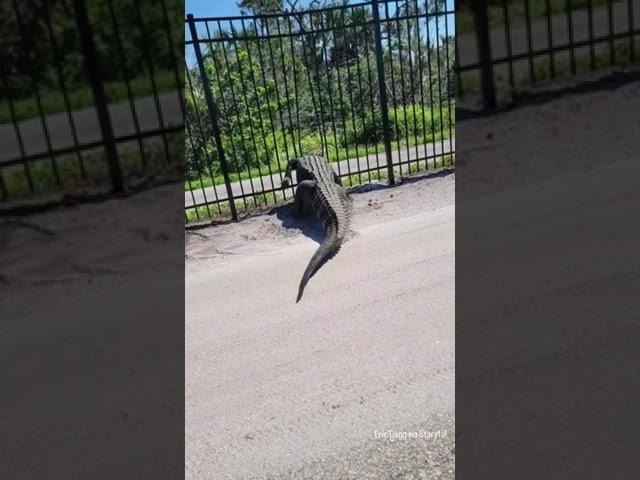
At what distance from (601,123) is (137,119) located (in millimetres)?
5181

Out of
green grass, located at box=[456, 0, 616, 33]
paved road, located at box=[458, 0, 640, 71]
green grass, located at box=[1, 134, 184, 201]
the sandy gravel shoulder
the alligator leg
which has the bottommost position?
the sandy gravel shoulder

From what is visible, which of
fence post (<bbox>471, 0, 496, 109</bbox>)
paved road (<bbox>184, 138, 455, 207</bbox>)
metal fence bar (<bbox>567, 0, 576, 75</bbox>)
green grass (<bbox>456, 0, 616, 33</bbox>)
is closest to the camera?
fence post (<bbox>471, 0, 496, 109</bbox>)

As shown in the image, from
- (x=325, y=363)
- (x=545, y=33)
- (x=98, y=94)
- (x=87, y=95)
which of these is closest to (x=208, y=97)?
(x=98, y=94)

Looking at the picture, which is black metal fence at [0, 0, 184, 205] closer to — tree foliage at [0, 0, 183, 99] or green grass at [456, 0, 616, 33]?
tree foliage at [0, 0, 183, 99]

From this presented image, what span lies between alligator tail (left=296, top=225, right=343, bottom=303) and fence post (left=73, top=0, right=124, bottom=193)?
8.48ft

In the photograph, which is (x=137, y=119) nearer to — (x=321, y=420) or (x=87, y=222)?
(x=87, y=222)

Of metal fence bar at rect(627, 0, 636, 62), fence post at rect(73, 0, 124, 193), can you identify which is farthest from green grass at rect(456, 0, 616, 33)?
fence post at rect(73, 0, 124, 193)

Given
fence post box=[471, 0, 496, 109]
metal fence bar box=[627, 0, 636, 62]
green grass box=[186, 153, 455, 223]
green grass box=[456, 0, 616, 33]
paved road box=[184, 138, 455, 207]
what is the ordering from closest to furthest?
green grass box=[186, 153, 455, 223] → fence post box=[471, 0, 496, 109] → green grass box=[456, 0, 616, 33] → paved road box=[184, 138, 455, 207] → metal fence bar box=[627, 0, 636, 62]

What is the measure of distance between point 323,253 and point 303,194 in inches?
62.4

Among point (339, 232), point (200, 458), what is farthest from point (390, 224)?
point (200, 458)

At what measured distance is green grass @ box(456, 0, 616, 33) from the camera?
7.13 meters

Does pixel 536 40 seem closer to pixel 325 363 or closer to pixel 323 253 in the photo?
pixel 323 253

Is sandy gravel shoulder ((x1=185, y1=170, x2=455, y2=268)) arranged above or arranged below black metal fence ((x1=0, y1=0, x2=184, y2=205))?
below

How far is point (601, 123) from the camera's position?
260 inches
